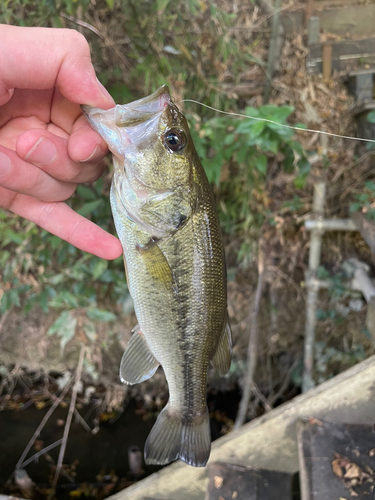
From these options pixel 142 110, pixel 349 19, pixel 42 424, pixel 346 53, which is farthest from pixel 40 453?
pixel 349 19

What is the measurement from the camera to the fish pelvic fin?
51.0 inches

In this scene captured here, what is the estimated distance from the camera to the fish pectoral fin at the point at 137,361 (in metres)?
1.33

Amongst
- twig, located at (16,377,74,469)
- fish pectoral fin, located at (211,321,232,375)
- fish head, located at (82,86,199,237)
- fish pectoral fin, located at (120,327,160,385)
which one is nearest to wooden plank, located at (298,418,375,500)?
fish pectoral fin, located at (211,321,232,375)

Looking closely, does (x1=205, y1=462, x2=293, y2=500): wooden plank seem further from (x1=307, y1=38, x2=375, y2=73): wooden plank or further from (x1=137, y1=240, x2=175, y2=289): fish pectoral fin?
(x1=307, y1=38, x2=375, y2=73): wooden plank

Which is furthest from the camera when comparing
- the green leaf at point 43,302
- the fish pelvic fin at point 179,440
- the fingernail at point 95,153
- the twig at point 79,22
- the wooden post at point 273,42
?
the wooden post at point 273,42

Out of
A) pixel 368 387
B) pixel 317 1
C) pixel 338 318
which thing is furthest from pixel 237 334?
pixel 317 1

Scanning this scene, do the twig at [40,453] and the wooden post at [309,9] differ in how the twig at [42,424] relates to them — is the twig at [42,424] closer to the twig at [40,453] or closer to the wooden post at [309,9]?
the twig at [40,453]

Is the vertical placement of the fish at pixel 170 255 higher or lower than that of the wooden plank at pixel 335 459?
higher

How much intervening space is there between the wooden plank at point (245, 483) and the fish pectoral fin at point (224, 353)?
105 cm

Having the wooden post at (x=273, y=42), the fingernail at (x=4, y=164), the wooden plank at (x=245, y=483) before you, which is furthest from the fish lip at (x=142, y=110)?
the wooden post at (x=273, y=42)

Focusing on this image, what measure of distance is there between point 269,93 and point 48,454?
4.13 m

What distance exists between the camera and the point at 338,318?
2.87 metres

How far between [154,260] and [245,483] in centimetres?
162

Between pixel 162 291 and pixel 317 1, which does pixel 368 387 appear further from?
pixel 317 1
